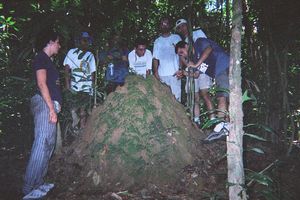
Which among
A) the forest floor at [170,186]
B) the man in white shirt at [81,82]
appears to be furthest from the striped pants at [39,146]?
the man in white shirt at [81,82]

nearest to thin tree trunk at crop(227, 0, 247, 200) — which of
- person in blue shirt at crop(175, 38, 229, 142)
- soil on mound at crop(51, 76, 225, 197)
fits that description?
soil on mound at crop(51, 76, 225, 197)

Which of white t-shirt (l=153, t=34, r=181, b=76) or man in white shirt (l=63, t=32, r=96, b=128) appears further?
white t-shirt (l=153, t=34, r=181, b=76)

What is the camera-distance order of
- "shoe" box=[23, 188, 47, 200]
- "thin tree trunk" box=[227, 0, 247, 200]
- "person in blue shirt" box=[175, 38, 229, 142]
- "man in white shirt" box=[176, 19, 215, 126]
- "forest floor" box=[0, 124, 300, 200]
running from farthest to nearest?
1. "man in white shirt" box=[176, 19, 215, 126]
2. "person in blue shirt" box=[175, 38, 229, 142]
3. "shoe" box=[23, 188, 47, 200]
4. "forest floor" box=[0, 124, 300, 200]
5. "thin tree trunk" box=[227, 0, 247, 200]

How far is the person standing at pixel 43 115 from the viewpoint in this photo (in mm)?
3881

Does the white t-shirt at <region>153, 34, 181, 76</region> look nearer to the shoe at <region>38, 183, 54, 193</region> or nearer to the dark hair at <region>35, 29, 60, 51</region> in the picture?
the dark hair at <region>35, 29, 60, 51</region>

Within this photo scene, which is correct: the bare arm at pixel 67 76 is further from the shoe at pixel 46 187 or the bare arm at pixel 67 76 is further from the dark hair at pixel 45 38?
the shoe at pixel 46 187

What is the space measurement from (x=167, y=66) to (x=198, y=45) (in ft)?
3.61

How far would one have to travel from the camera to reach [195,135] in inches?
185

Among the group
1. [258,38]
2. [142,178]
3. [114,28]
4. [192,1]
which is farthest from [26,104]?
[258,38]

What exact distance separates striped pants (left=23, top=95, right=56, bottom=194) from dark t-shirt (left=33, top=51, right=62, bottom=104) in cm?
19

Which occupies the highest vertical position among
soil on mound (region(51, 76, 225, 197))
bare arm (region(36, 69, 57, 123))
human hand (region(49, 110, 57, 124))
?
bare arm (region(36, 69, 57, 123))

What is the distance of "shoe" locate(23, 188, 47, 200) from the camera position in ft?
12.2

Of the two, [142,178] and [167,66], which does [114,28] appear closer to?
[167,66]

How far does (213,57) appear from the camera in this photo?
16.8 feet
